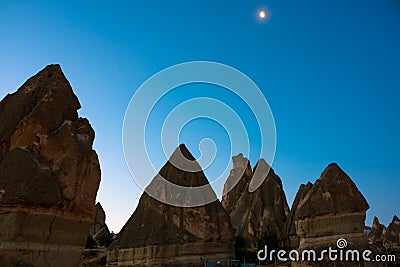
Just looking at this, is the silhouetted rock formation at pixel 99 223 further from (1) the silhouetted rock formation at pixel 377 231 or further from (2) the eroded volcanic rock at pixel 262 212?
(1) the silhouetted rock formation at pixel 377 231

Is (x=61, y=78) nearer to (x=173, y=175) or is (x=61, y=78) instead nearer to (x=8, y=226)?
(x=8, y=226)

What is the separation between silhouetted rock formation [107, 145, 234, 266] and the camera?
A: 30.2m

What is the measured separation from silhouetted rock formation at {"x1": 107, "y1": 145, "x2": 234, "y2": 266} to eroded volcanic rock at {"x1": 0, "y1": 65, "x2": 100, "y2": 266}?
1926 centimetres

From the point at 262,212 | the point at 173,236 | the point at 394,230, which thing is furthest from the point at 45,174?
the point at 394,230

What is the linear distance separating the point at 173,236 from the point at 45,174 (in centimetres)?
2151

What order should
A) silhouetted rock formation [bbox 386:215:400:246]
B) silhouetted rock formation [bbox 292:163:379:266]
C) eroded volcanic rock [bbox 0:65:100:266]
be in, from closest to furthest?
eroded volcanic rock [bbox 0:65:100:266]
silhouetted rock formation [bbox 292:163:379:266]
silhouetted rock formation [bbox 386:215:400:246]

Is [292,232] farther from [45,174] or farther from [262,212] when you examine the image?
[45,174]

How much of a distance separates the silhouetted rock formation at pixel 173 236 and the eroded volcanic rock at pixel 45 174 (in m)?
19.3

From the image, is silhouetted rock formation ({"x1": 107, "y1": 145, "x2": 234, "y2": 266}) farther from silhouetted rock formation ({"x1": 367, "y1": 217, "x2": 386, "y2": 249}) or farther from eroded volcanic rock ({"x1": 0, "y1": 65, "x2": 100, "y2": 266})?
silhouetted rock formation ({"x1": 367, "y1": 217, "x2": 386, "y2": 249})

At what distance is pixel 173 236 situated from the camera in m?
31.0

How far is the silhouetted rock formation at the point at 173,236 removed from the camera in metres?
30.2

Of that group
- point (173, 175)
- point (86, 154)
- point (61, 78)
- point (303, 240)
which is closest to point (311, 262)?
point (303, 240)

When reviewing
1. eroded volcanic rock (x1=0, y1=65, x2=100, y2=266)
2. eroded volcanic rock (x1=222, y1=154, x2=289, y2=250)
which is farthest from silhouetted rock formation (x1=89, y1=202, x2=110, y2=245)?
eroded volcanic rock (x1=0, y1=65, x2=100, y2=266)

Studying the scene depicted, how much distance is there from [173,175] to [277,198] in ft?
63.0
